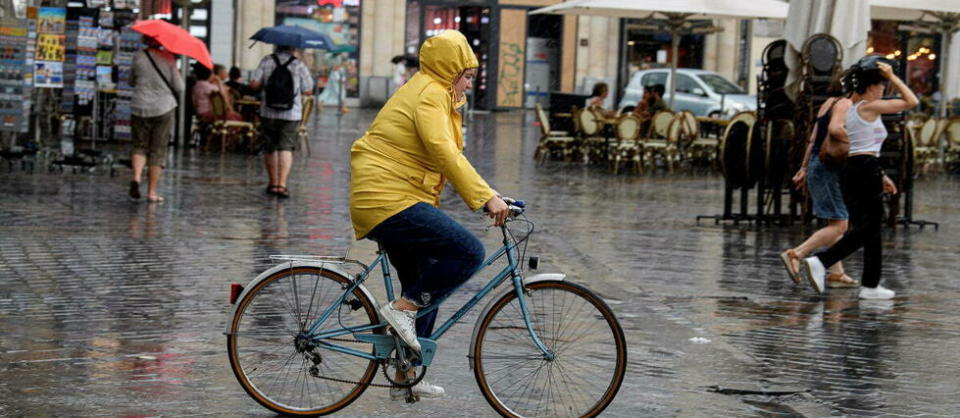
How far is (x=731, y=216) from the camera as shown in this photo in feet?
46.3

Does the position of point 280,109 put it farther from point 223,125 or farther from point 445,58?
point 445,58

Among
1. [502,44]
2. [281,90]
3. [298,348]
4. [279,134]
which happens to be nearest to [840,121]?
[298,348]

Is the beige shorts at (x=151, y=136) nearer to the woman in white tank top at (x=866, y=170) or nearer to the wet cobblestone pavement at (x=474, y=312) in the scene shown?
the wet cobblestone pavement at (x=474, y=312)

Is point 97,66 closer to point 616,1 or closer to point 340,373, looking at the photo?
point 616,1

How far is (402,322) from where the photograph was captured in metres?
5.90

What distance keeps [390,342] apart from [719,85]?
26.6m

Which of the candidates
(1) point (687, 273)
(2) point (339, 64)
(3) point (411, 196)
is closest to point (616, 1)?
(1) point (687, 273)

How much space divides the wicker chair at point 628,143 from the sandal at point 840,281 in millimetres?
11074

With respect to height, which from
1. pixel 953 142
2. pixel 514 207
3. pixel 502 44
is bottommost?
pixel 953 142

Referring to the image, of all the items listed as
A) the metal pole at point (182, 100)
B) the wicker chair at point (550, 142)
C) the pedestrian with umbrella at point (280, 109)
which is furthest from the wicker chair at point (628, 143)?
the pedestrian with umbrella at point (280, 109)

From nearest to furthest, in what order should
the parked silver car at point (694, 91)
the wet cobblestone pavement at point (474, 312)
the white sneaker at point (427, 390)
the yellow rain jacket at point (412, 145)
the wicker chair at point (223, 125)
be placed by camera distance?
1. the yellow rain jacket at point (412, 145)
2. the white sneaker at point (427, 390)
3. the wet cobblestone pavement at point (474, 312)
4. the wicker chair at point (223, 125)
5. the parked silver car at point (694, 91)

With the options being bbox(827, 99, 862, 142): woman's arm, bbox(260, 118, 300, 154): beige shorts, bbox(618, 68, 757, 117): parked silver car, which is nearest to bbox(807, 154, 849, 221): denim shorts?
bbox(827, 99, 862, 142): woman's arm

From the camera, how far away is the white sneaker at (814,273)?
9.66 metres

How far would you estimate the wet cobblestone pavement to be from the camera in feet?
21.0
